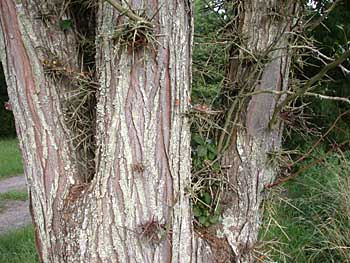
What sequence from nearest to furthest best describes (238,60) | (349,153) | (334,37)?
(238,60)
(349,153)
(334,37)

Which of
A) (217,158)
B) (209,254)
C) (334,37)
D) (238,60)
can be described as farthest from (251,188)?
(334,37)

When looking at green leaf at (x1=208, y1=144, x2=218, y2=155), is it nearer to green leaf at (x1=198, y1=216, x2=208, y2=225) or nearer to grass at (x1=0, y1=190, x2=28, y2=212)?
green leaf at (x1=198, y1=216, x2=208, y2=225)

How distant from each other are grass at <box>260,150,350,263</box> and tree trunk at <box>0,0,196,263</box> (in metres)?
1.68

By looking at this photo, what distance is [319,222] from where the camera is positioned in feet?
12.8

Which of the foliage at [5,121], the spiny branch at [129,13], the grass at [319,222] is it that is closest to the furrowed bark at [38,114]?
the spiny branch at [129,13]

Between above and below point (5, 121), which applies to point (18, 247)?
above

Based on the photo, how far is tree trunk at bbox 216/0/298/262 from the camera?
161 cm

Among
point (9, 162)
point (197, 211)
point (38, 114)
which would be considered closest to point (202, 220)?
point (197, 211)

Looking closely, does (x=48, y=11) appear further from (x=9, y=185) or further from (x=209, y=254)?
(x=9, y=185)

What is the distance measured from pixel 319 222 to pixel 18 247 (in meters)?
2.63

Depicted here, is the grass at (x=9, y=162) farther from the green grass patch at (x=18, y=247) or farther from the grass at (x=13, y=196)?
Result: the green grass patch at (x=18, y=247)

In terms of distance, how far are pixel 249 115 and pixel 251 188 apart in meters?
0.26

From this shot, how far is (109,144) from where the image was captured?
4.43 ft

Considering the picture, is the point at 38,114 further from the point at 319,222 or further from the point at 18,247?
the point at 319,222
